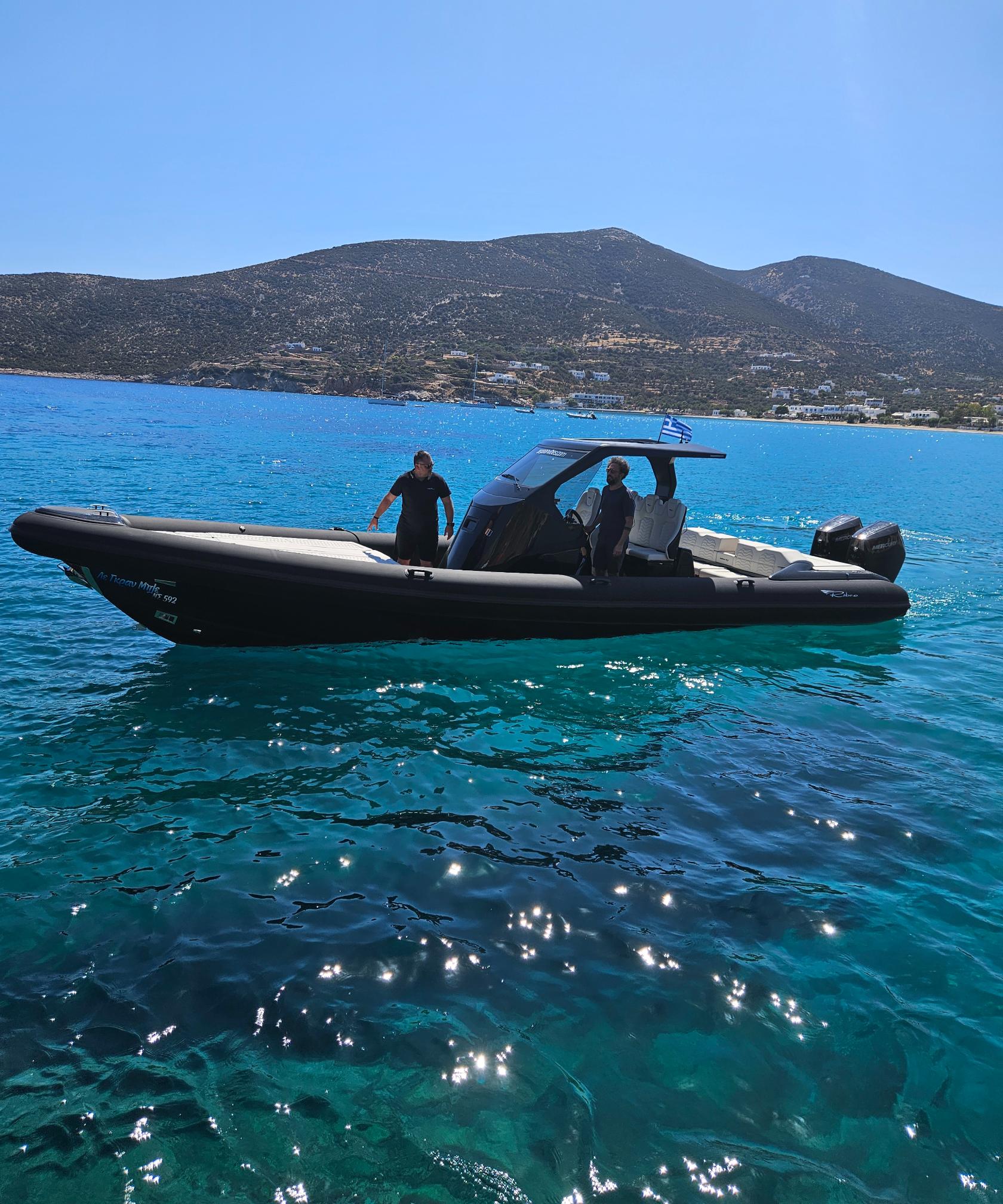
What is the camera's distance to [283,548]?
30.1 ft

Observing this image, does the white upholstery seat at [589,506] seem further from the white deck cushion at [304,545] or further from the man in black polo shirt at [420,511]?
the white deck cushion at [304,545]

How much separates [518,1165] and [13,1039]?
2.24 meters

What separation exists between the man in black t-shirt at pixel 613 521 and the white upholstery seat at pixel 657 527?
2.06 feet

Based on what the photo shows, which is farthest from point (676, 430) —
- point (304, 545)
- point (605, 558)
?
point (304, 545)

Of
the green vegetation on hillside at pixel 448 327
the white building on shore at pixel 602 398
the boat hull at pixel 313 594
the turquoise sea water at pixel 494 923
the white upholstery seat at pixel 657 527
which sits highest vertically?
the green vegetation on hillside at pixel 448 327

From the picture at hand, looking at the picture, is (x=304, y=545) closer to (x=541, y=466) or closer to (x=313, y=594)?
(x=313, y=594)

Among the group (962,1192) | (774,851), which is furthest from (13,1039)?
(774,851)

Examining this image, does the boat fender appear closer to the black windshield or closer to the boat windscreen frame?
the boat windscreen frame

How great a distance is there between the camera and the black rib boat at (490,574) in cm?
814

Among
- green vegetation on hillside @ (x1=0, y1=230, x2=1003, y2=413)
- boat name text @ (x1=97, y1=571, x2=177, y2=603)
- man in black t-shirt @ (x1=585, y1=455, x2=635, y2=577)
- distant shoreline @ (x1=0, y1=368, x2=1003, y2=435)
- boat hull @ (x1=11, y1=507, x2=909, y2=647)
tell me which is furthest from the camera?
green vegetation on hillside @ (x1=0, y1=230, x2=1003, y2=413)

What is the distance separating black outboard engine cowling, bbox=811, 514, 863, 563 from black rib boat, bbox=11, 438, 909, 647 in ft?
0.40

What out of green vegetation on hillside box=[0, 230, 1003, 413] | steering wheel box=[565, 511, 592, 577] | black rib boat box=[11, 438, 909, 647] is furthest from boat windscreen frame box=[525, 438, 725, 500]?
green vegetation on hillside box=[0, 230, 1003, 413]

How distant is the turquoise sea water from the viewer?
11.1 feet

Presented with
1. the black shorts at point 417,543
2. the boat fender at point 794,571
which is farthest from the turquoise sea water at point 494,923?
the boat fender at point 794,571
